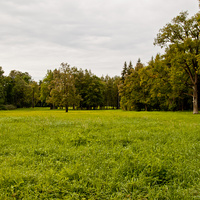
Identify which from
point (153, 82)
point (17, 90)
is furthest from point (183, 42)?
point (17, 90)

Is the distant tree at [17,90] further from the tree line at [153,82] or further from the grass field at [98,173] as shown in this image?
the grass field at [98,173]

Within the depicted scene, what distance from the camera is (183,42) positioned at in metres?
33.2

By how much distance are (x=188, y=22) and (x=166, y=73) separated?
10533 millimetres

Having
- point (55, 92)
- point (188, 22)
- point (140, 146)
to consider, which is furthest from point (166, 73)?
point (140, 146)

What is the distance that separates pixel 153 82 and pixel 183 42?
384 inches

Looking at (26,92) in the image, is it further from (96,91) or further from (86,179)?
(86,179)

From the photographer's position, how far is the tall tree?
104 ft

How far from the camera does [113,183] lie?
4.65 meters

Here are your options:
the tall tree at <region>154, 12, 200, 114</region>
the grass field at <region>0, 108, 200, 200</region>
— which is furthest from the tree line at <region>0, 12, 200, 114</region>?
the grass field at <region>0, 108, 200, 200</region>

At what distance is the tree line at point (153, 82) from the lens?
32.7 m

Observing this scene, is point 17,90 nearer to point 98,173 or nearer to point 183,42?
point 183,42

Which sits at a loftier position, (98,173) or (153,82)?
(153,82)

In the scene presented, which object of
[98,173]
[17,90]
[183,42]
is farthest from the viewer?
[17,90]

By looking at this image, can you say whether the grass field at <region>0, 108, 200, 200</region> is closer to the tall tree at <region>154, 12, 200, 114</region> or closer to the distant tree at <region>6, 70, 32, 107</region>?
the tall tree at <region>154, 12, 200, 114</region>
